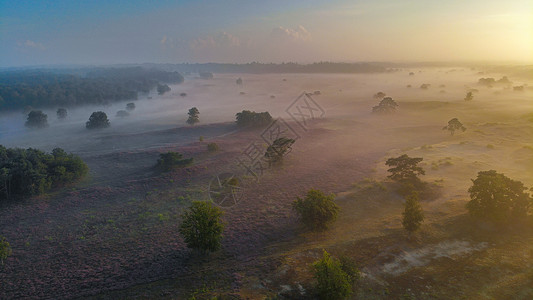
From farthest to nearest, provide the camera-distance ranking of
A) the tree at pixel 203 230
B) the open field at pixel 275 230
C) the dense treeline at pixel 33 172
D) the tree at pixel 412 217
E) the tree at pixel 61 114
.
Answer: the tree at pixel 61 114 → the dense treeline at pixel 33 172 → the tree at pixel 412 217 → the tree at pixel 203 230 → the open field at pixel 275 230

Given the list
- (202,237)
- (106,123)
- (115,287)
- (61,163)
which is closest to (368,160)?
(202,237)

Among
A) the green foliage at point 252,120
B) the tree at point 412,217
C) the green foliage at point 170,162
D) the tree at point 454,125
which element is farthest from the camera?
the green foliage at point 252,120

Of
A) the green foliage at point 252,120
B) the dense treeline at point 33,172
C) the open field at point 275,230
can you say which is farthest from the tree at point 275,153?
the green foliage at point 252,120

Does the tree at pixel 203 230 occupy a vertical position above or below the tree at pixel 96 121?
below

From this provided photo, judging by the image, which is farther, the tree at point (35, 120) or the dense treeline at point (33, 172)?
the tree at point (35, 120)

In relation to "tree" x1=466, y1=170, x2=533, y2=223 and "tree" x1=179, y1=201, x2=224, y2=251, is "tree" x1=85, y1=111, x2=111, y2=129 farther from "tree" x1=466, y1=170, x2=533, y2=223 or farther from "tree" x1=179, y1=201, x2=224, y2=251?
"tree" x1=466, y1=170, x2=533, y2=223

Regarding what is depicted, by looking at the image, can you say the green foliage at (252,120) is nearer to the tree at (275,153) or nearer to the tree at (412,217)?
the tree at (275,153)

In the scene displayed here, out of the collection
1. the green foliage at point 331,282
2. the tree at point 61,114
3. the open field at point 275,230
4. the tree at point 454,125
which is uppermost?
the tree at point 61,114
